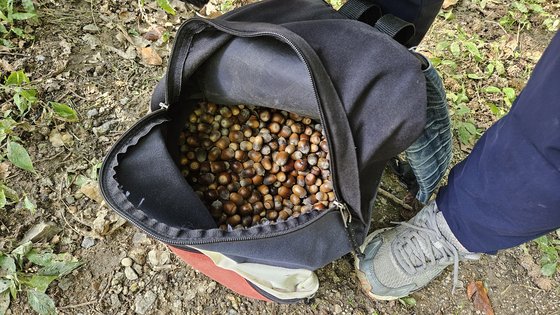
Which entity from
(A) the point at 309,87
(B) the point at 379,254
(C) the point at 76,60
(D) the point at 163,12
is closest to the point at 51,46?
(C) the point at 76,60

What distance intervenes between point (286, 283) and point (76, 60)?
112cm

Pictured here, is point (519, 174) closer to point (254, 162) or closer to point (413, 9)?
point (413, 9)

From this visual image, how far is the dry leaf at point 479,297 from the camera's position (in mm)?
1432

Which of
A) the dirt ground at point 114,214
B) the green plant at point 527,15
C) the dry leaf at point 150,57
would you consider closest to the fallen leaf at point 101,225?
the dirt ground at point 114,214

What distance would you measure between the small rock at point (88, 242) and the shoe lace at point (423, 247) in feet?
2.92

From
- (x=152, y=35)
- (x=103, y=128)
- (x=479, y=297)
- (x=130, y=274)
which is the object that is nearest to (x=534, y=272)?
(x=479, y=297)

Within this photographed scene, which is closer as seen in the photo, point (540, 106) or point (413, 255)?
point (540, 106)

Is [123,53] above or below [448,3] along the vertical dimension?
below

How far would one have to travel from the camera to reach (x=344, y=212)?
1079mm

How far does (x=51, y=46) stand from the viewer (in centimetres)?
167

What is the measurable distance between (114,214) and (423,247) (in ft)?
3.01

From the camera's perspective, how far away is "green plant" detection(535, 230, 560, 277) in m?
1.50

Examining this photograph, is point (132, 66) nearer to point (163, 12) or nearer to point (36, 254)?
point (163, 12)

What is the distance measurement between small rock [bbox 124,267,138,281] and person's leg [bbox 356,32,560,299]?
2.15 ft
